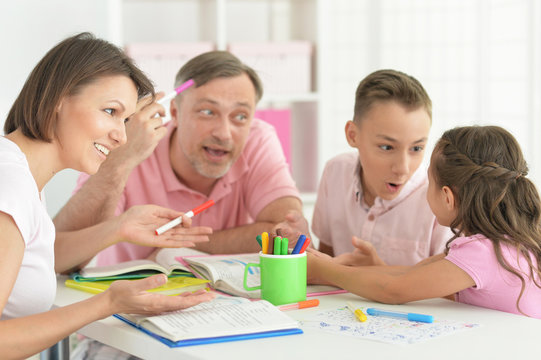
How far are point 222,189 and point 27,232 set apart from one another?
1031 mm

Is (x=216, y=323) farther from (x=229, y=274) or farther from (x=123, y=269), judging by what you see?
(x=123, y=269)

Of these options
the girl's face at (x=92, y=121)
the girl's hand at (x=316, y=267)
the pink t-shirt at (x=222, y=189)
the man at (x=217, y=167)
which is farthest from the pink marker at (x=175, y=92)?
the girl's hand at (x=316, y=267)

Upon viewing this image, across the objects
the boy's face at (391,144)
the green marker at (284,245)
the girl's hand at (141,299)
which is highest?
the boy's face at (391,144)

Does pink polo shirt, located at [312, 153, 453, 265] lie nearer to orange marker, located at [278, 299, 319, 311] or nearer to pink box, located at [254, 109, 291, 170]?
orange marker, located at [278, 299, 319, 311]

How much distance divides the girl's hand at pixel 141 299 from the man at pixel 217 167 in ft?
2.40

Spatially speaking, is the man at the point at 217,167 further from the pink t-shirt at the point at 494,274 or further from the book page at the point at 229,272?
the pink t-shirt at the point at 494,274

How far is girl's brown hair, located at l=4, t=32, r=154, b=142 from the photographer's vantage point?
4.39ft

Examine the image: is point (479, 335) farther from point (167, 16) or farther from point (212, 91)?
point (167, 16)

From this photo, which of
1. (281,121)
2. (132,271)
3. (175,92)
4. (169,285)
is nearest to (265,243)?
(169,285)

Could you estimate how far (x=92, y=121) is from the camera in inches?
53.9

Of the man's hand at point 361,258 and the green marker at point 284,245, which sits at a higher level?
the green marker at point 284,245

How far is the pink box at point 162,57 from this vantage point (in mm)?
3109

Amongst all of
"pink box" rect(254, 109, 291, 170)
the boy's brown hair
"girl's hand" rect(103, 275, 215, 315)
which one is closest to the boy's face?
the boy's brown hair

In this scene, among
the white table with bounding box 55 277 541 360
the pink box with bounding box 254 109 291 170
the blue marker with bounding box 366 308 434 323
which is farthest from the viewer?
the pink box with bounding box 254 109 291 170
